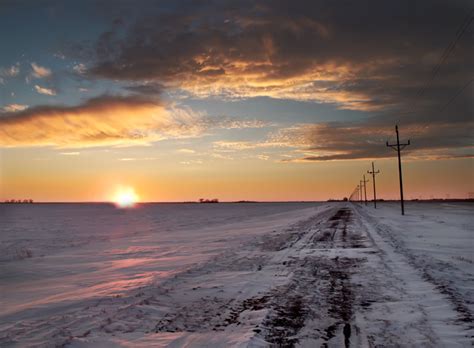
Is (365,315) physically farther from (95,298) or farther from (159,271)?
(159,271)

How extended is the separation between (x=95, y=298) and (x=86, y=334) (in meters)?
2.78

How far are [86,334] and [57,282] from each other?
6.12 metres

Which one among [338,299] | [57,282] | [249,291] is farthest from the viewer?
[57,282]

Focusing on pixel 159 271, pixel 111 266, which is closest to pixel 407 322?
pixel 159 271

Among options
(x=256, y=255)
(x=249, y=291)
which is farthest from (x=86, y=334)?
(x=256, y=255)

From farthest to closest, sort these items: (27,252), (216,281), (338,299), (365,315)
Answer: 1. (27,252)
2. (216,281)
3. (338,299)
4. (365,315)

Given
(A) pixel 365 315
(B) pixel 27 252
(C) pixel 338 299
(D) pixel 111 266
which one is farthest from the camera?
(B) pixel 27 252

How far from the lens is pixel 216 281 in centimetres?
977

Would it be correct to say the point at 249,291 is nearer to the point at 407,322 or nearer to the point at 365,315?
the point at 365,315

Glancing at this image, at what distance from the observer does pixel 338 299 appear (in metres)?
7.50

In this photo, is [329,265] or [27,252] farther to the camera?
[27,252]

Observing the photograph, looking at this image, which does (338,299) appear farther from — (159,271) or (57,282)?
(57,282)

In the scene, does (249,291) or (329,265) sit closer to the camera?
(249,291)

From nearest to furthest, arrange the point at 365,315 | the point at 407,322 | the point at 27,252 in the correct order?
the point at 407,322 < the point at 365,315 < the point at 27,252
